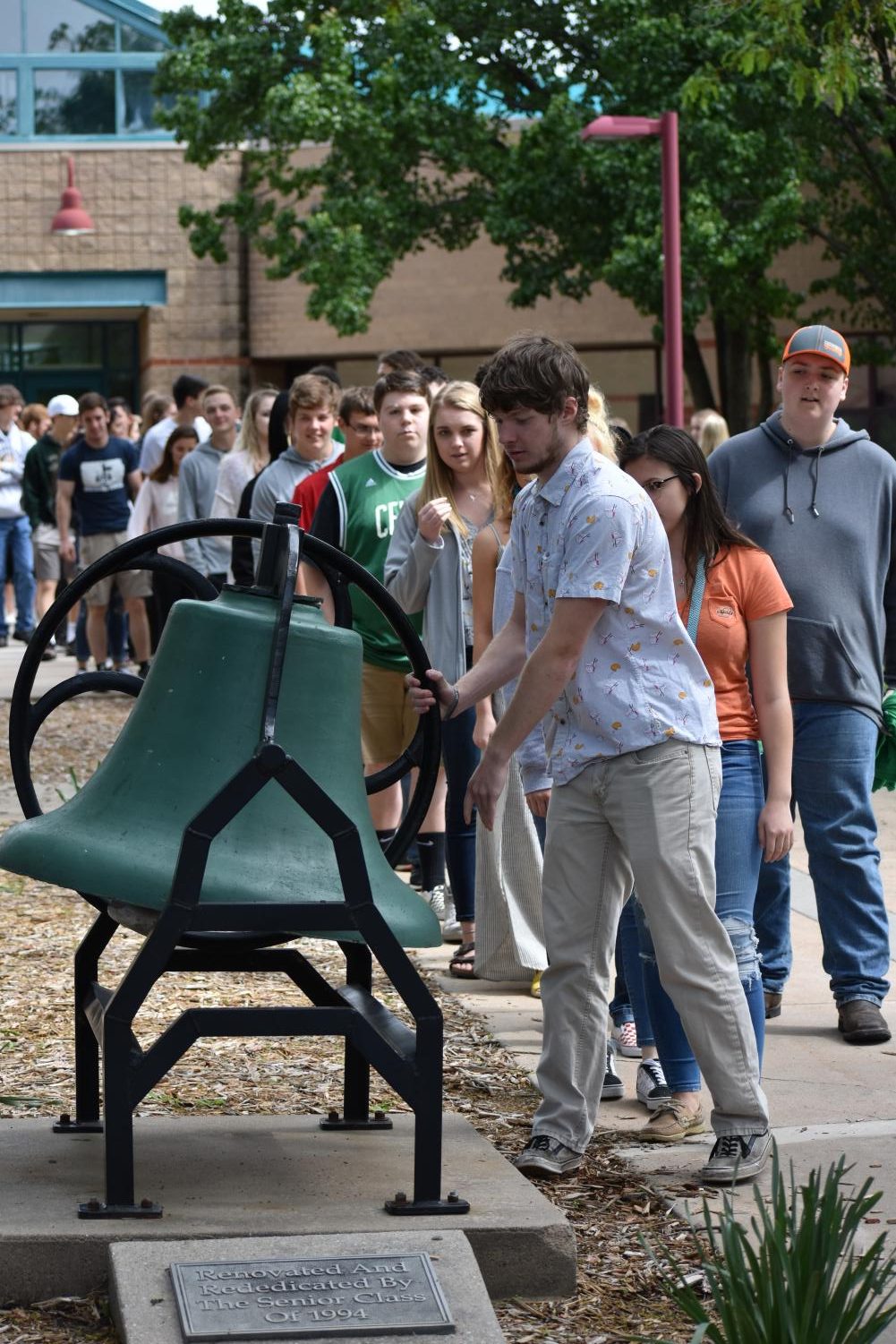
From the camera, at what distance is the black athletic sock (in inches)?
287

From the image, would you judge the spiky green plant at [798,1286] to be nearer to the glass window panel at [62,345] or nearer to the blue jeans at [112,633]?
the blue jeans at [112,633]

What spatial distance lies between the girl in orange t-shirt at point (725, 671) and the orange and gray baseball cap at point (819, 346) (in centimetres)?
87

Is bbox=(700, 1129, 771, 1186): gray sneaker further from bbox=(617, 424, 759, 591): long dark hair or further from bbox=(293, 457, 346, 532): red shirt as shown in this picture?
bbox=(293, 457, 346, 532): red shirt

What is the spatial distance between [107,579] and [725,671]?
9.65 metres

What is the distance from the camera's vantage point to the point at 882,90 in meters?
19.6

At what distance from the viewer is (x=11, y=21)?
30.4 metres

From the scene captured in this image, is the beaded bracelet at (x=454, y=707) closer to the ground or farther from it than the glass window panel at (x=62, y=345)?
closer to the ground

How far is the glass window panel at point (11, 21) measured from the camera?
30344 mm

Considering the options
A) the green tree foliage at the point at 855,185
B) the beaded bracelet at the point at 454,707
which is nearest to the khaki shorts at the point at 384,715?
the beaded bracelet at the point at 454,707

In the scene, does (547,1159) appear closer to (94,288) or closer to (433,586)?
(433,586)

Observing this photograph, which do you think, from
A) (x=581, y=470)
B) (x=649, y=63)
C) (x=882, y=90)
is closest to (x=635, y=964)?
(x=581, y=470)

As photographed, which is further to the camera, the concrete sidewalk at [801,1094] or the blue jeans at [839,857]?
the blue jeans at [839,857]

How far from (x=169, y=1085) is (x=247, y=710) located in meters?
1.70

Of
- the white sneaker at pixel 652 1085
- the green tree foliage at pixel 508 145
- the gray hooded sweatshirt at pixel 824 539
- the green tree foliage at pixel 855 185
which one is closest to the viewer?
the white sneaker at pixel 652 1085
